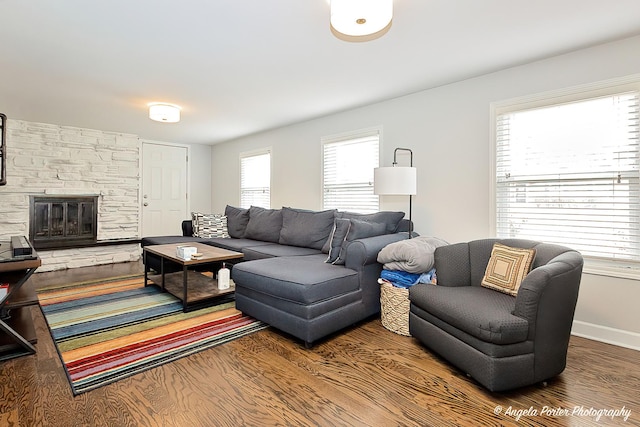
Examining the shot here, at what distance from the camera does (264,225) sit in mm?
4809

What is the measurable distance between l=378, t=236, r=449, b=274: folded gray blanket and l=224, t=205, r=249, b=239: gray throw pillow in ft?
9.68

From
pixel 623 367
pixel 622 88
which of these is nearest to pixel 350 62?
pixel 622 88

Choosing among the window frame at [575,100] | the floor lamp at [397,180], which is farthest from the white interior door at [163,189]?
the window frame at [575,100]

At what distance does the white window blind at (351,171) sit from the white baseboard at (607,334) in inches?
87.7

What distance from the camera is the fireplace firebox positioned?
16.4ft

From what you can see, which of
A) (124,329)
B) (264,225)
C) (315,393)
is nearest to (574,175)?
(315,393)

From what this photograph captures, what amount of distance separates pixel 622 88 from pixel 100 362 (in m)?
4.11

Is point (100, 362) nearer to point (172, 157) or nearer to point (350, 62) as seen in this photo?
point (350, 62)

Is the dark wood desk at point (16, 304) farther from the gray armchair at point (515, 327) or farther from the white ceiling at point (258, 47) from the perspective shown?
the gray armchair at point (515, 327)

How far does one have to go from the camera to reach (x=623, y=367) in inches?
83.8

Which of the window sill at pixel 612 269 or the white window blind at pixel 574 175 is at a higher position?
the white window blind at pixel 574 175

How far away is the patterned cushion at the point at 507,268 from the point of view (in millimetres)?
2168

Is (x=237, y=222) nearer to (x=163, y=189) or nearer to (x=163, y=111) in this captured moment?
(x=163, y=111)

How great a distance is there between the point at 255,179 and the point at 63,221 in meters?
3.09
